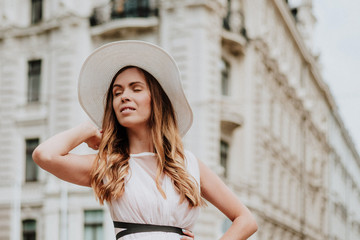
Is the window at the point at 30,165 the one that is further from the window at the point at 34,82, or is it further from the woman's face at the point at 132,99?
the woman's face at the point at 132,99

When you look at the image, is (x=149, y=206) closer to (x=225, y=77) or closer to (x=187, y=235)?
(x=187, y=235)

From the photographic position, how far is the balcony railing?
18.5m

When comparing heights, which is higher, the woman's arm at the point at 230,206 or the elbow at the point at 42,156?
the elbow at the point at 42,156

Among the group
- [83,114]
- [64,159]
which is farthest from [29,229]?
[64,159]

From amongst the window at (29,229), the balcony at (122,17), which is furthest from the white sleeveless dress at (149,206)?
the window at (29,229)

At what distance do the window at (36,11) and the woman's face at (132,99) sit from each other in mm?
18311

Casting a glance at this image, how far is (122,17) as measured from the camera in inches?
742

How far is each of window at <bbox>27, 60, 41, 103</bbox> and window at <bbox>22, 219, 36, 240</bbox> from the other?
341 cm

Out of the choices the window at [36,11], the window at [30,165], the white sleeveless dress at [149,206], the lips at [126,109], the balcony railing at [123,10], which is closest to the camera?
the white sleeveless dress at [149,206]

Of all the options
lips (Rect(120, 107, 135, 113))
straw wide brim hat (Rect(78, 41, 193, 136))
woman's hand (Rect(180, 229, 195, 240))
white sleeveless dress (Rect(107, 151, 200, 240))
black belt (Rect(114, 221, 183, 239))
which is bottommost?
woman's hand (Rect(180, 229, 195, 240))

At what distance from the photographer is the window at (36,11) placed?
20.1 metres

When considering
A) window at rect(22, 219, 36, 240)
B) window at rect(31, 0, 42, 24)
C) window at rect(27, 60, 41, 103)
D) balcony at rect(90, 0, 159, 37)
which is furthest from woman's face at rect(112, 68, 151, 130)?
window at rect(31, 0, 42, 24)

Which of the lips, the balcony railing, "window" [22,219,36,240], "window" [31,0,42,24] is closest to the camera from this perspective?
the lips

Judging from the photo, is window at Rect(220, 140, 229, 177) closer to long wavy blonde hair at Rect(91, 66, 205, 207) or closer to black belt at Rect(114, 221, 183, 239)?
long wavy blonde hair at Rect(91, 66, 205, 207)
